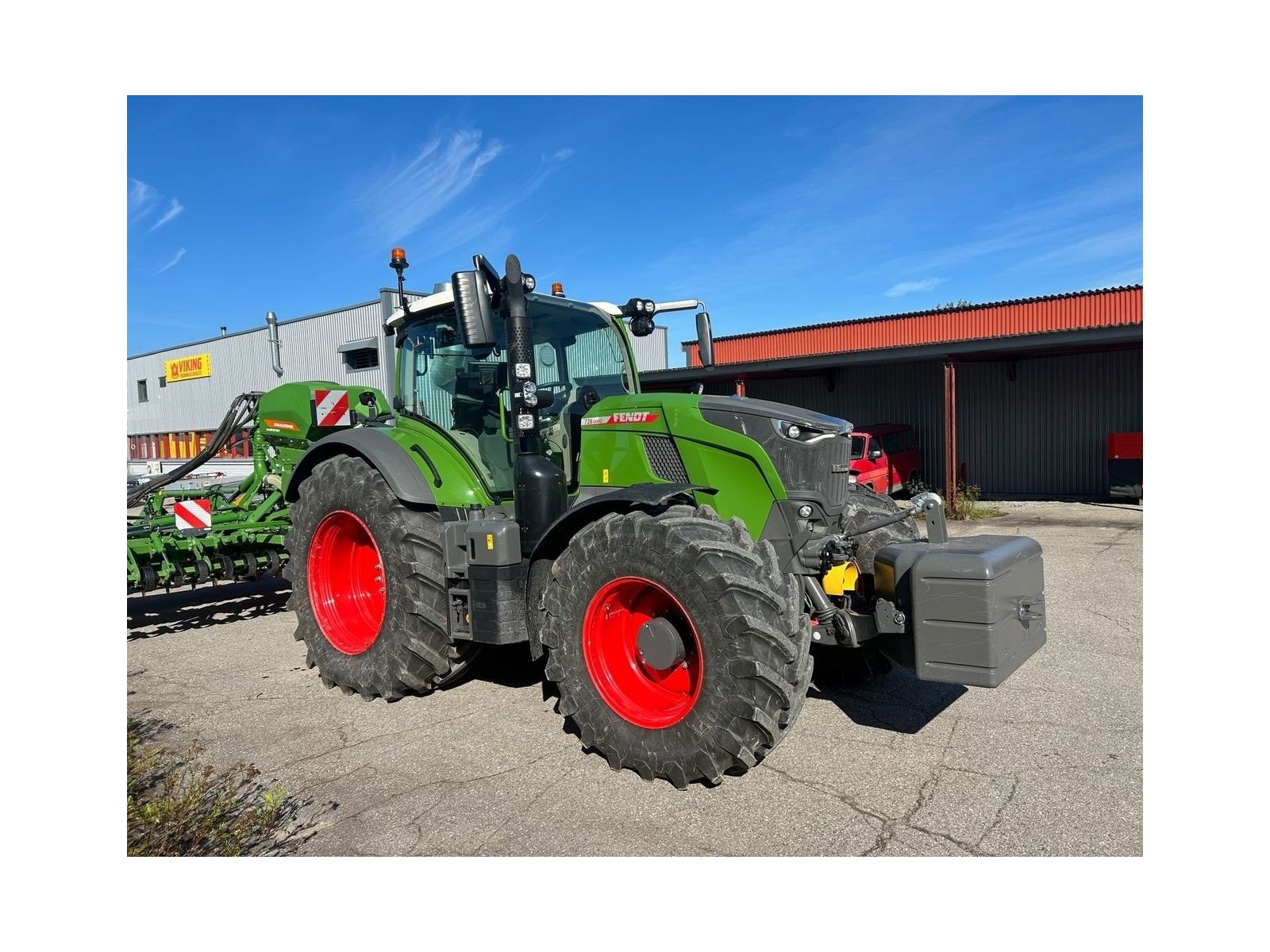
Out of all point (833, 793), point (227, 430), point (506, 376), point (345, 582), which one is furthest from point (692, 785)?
point (227, 430)

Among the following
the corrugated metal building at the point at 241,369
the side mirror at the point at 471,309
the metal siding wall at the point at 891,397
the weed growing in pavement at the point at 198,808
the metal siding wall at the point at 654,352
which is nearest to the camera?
the weed growing in pavement at the point at 198,808

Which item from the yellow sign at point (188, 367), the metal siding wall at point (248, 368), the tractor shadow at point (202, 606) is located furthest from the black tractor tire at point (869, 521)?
the yellow sign at point (188, 367)

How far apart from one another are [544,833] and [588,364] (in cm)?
273

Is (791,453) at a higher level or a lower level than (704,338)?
lower

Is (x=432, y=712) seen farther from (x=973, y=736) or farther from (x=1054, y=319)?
(x=1054, y=319)

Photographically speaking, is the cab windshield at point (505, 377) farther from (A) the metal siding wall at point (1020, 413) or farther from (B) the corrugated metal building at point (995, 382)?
(A) the metal siding wall at point (1020, 413)

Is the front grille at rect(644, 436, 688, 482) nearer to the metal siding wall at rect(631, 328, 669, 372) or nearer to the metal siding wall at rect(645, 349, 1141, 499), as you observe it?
the metal siding wall at rect(645, 349, 1141, 499)

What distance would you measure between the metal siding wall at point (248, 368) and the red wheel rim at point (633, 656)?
15442 millimetres

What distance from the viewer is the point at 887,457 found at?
55.4ft

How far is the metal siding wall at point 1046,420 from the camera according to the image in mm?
16344

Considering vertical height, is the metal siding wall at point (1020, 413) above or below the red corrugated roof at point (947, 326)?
below

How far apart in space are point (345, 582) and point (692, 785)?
3.01 m

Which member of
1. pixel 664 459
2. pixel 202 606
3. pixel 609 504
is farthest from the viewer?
pixel 202 606

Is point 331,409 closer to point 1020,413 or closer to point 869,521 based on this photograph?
point 869,521
